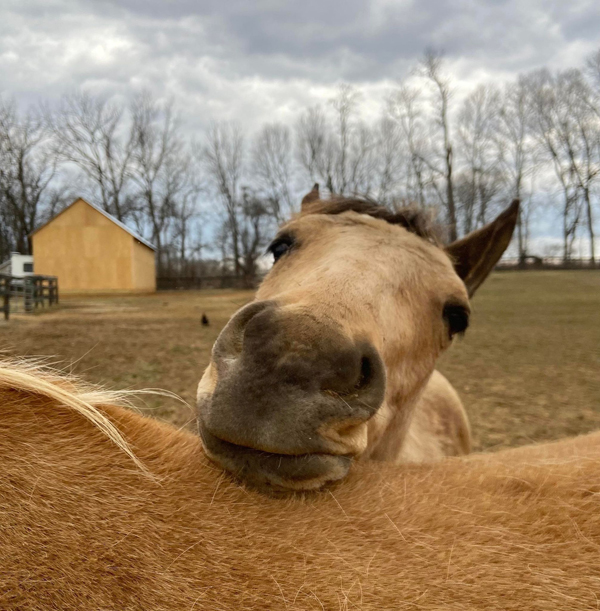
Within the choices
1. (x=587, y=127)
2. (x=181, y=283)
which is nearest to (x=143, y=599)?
(x=181, y=283)

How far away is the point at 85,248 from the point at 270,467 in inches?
484

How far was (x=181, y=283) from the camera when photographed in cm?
2633

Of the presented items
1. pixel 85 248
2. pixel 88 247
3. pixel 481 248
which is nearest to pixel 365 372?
pixel 481 248

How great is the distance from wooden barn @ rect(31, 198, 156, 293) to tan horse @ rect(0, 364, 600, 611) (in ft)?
33.0

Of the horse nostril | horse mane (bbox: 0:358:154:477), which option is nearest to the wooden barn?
horse mane (bbox: 0:358:154:477)

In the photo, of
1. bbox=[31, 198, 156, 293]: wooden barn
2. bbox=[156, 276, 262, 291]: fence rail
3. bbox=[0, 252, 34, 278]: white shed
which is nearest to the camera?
bbox=[31, 198, 156, 293]: wooden barn

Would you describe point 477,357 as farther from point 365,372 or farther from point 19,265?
point 19,265

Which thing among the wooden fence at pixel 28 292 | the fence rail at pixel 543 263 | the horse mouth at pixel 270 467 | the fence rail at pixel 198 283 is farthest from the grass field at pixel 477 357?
the fence rail at pixel 543 263

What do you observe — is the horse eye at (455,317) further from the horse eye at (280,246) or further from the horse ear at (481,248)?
the horse eye at (280,246)

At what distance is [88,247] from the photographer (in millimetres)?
11484

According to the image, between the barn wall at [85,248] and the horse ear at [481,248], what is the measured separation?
30.5 ft

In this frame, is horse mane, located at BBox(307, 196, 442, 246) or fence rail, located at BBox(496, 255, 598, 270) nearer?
horse mane, located at BBox(307, 196, 442, 246)

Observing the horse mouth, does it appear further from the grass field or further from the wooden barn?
the wooden barn

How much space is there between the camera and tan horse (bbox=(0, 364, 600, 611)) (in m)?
0.85
